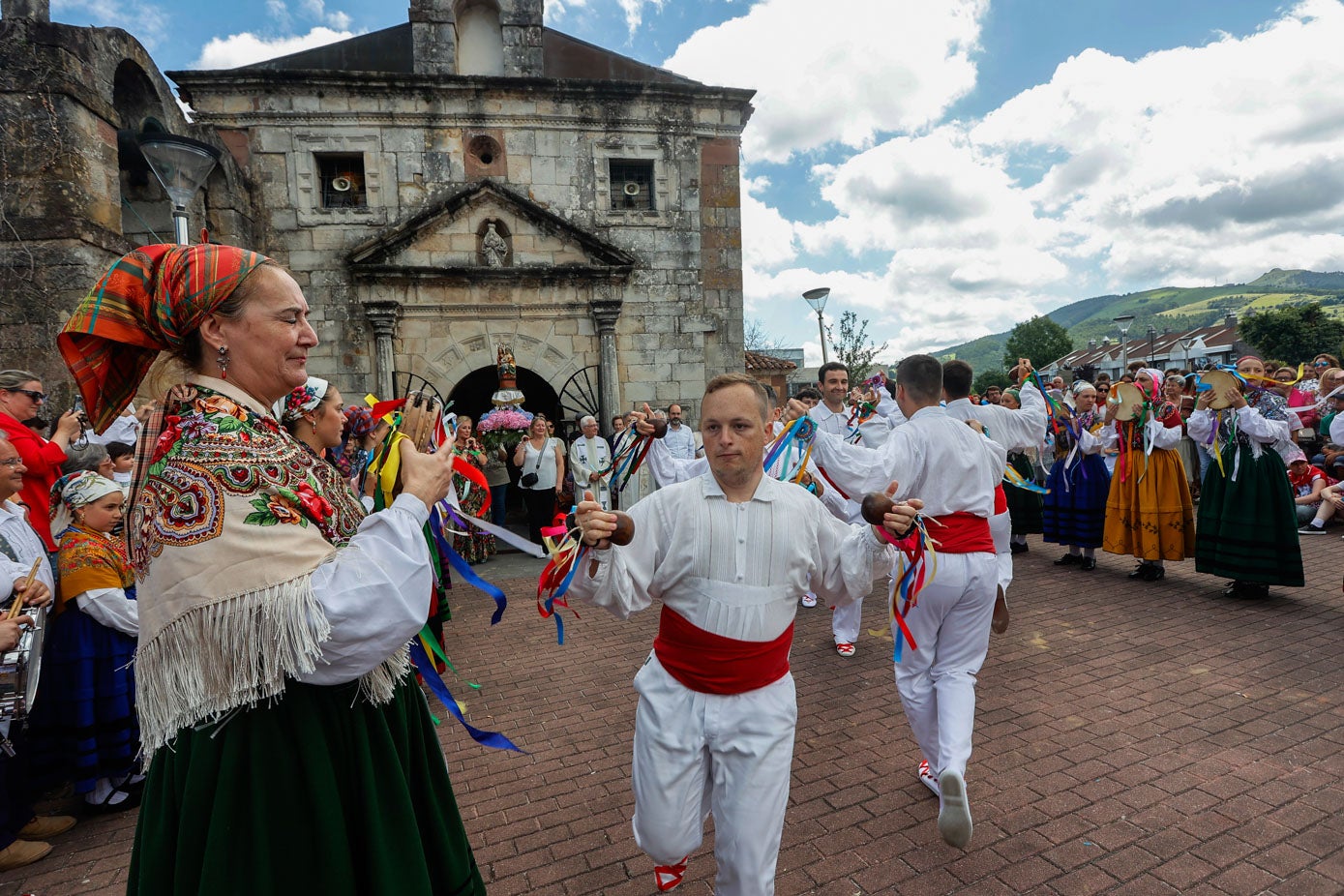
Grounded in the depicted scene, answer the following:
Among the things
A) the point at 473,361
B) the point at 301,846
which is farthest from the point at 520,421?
the point at 301,846

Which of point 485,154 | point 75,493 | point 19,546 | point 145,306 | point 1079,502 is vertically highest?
point 485,154

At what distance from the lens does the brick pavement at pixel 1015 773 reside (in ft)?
10.1

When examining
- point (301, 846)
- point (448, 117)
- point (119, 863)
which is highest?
point (448, 117)

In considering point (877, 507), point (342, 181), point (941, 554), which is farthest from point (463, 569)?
point (342, 181)

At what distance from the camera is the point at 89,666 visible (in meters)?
3.74

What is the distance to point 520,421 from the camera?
32.5 feet

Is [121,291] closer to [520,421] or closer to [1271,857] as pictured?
[1271,857]

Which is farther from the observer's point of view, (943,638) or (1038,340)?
(1038,340)

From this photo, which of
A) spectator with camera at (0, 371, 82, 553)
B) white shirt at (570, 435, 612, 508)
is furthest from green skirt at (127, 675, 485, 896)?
white shirt at (570, 435, 612, 508)

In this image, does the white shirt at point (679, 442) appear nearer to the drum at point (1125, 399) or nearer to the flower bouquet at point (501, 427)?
the flower bouquet at point (501, 427)

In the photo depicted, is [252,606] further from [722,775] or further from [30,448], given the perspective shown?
[30,448]

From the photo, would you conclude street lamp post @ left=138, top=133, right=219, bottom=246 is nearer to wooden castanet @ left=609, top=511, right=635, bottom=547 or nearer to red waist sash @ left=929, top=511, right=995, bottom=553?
wooden castanet @ left=609, top=511, right=635, bottom=547

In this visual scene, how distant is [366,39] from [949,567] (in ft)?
48.3

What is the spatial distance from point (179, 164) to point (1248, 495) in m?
10.0
